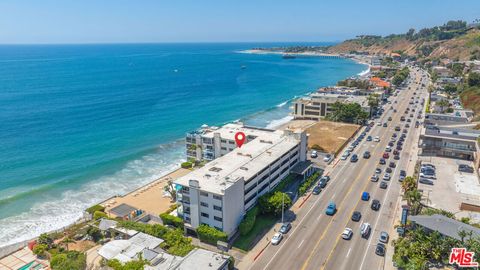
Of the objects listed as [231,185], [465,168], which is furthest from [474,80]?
[231,185]

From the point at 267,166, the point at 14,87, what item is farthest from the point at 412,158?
the point at 14,87

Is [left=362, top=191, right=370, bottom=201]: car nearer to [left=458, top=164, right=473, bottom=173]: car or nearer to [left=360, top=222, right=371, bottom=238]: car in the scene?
[left=360, top=222, right=371, bottom=238]: car

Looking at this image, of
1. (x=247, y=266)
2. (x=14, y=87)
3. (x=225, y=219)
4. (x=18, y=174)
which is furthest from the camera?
(x=14, y=87)

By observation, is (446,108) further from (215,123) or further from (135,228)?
(135,228)

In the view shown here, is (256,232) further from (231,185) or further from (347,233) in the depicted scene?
(347,233)

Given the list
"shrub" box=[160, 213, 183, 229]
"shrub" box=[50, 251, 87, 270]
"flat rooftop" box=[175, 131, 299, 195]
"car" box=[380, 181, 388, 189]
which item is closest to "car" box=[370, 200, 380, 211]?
"car" box=[380, 181, 388, 189]

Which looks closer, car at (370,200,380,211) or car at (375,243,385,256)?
car at (375,243,385,256)
